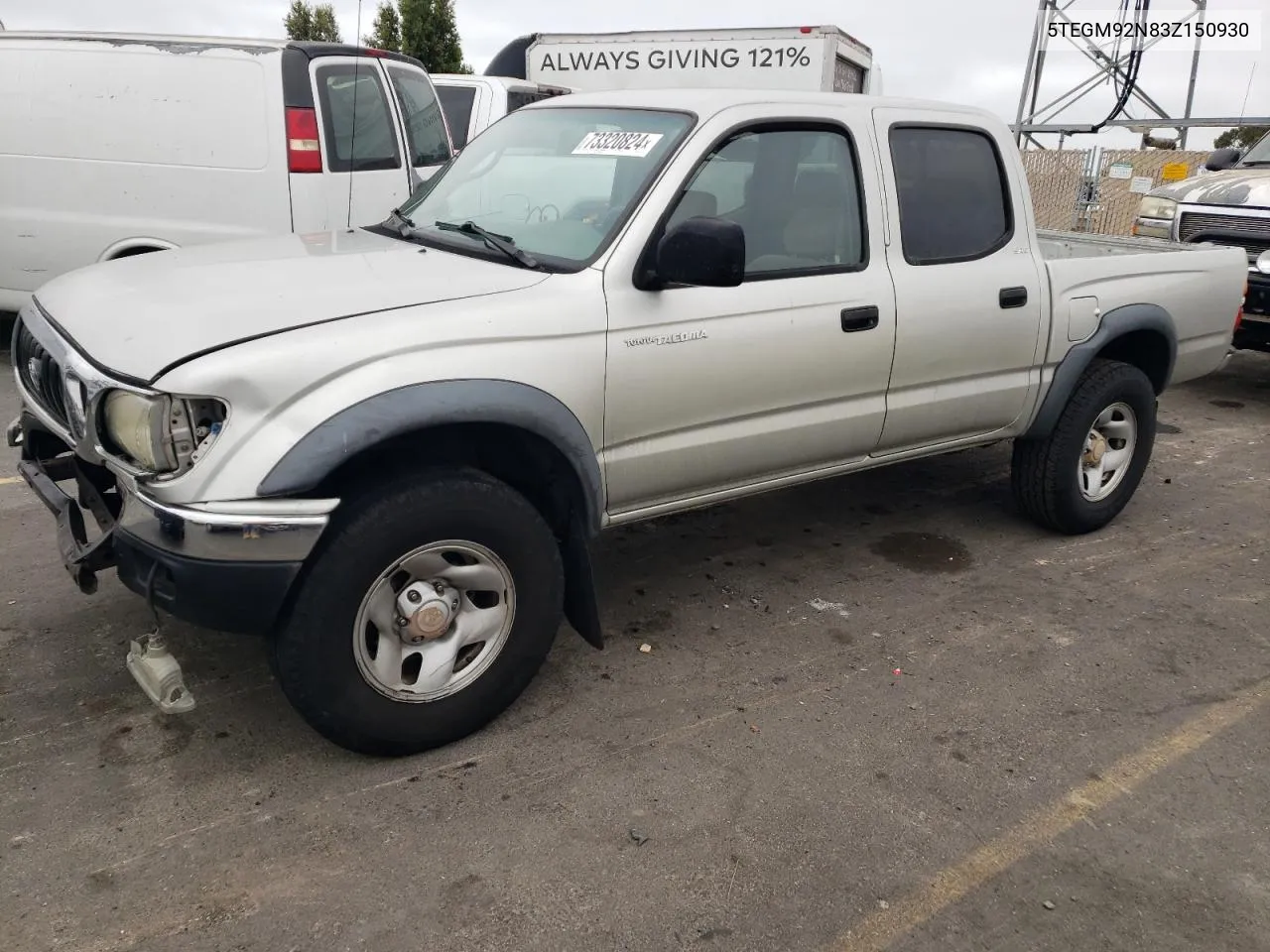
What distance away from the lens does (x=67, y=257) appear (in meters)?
6.86

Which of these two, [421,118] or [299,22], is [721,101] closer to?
[421,118]

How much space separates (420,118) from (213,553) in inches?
227

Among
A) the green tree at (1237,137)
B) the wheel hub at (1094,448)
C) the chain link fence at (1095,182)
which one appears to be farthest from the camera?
the green tree at (1237,137)

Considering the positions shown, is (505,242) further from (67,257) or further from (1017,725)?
(67,257)

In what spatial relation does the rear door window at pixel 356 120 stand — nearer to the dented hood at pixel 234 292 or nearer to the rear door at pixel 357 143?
the rear door at pixel 357 143

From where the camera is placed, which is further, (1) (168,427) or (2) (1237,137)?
(2) (1237,137)

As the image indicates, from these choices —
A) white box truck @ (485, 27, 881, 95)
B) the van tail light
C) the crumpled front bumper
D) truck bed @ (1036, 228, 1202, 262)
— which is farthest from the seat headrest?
white box truck @ (485, 27, 881, 95)

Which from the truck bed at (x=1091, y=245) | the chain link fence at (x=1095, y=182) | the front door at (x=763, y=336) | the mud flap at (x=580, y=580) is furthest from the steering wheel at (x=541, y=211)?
the chain link fence at (x=1095, y=182)

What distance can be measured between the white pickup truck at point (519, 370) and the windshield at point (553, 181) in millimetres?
13

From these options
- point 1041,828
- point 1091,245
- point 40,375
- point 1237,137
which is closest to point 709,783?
point 1041,828

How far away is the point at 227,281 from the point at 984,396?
2850 millimetres

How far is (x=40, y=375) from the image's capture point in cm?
301

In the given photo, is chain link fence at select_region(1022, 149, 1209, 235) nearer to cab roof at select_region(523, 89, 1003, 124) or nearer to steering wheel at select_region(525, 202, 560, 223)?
cab roof at select_region(523, 89, 1003, 124)

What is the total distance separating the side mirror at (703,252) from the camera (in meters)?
2.99
